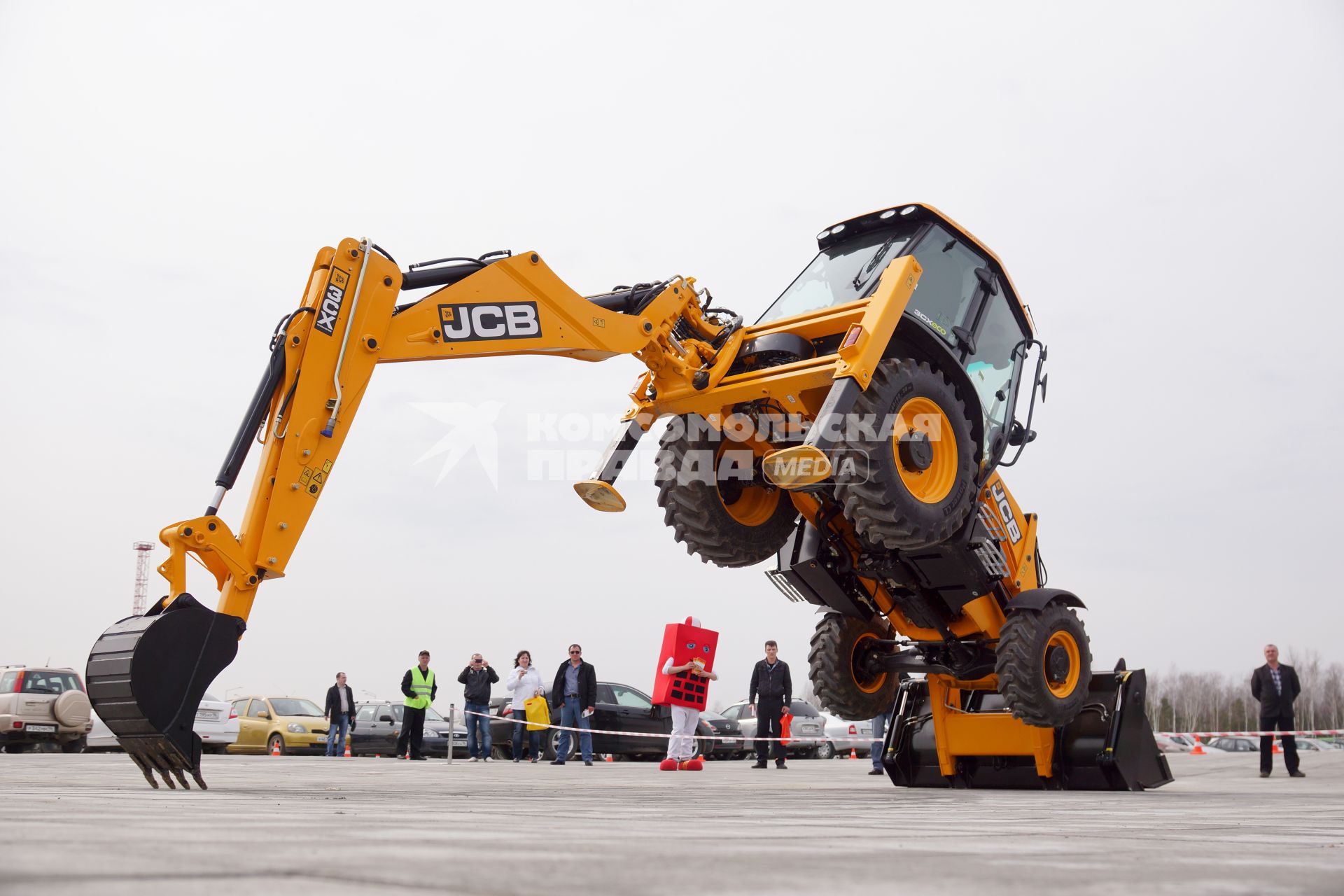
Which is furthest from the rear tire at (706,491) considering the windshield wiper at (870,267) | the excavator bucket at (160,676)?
the excavator bucket at (160,676)

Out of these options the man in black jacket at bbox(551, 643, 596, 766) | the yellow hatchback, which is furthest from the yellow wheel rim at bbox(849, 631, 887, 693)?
the yellow hatchback

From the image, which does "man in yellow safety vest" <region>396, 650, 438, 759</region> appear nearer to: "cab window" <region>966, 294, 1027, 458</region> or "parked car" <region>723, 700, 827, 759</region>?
"parked car" <region>723, 700, 827, 759</region>

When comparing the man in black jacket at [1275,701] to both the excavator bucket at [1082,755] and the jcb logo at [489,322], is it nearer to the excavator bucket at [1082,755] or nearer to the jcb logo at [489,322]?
the excavator bucket at [1082,755]

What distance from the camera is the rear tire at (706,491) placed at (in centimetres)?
809

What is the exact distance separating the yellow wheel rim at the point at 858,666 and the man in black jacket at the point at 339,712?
13084 millimetres

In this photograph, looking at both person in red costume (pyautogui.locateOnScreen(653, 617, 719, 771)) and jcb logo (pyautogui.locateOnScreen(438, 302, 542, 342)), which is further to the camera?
person in red costume (pyautogui.locateOnScreen(653, 617, 719, 771))

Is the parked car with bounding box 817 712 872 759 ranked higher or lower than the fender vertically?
lower

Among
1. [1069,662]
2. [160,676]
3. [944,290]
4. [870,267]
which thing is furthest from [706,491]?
[160,676]

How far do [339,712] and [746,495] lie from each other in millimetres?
14072

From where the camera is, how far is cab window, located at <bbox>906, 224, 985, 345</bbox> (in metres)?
7.85

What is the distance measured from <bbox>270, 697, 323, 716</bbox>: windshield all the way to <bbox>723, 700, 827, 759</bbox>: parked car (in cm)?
936

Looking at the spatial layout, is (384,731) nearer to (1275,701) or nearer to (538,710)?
(538,710)

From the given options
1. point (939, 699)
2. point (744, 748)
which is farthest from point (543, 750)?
point (939, 699)

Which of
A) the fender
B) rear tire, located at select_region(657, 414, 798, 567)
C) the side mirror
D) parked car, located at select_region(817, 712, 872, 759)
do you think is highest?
the side mirror
